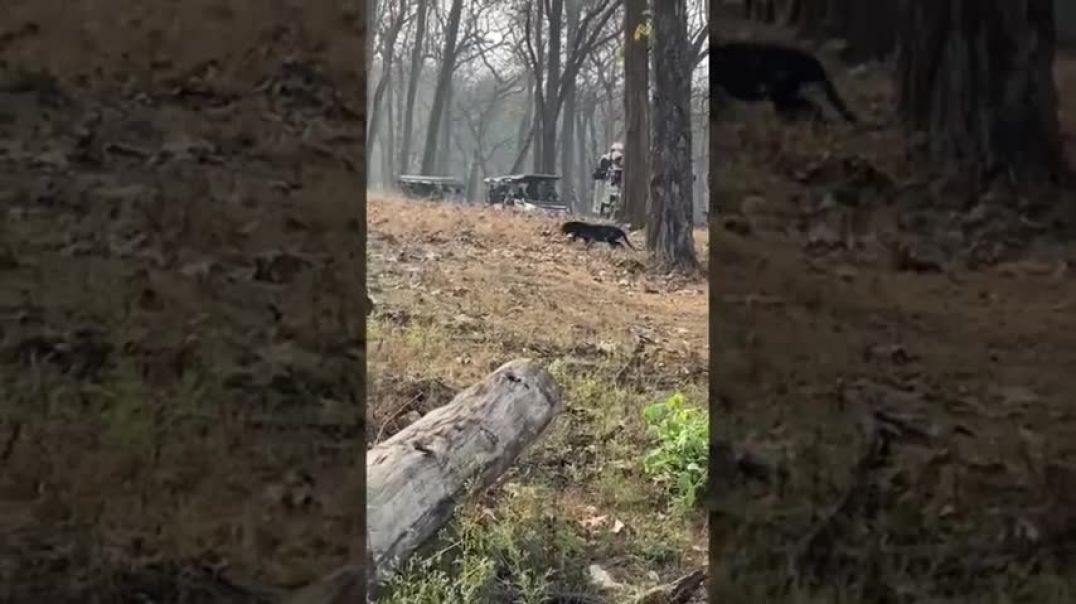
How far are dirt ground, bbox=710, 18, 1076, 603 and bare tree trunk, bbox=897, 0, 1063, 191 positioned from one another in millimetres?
23

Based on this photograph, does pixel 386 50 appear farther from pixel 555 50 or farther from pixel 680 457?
pixel 680 457

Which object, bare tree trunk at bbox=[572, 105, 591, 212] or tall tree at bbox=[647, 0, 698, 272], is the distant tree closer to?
bare tree trunk at bbox=[572, 105, 591, 212]

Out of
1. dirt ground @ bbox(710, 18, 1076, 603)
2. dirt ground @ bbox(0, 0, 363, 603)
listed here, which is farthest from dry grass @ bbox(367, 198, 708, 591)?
dirt ground @ bbox(710, 18, 1076, 603)

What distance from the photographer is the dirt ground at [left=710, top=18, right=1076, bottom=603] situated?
44.8 inches

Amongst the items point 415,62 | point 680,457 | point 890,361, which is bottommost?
point 680,457

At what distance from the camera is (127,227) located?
3.98ft

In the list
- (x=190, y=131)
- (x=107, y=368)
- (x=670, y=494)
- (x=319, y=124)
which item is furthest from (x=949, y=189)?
(x=670, y=494)

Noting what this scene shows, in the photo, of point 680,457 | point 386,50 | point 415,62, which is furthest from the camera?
point 415,62

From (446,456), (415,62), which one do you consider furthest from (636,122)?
(415,62)

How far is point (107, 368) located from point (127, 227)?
5.9 inches

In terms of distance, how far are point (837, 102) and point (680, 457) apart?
3678mm

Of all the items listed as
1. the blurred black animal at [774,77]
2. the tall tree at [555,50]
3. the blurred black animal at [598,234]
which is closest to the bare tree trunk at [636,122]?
the blurred black animal at [598,234]

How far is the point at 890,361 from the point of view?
1149 millimetres

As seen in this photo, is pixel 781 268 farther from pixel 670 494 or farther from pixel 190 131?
pixel 670 494
